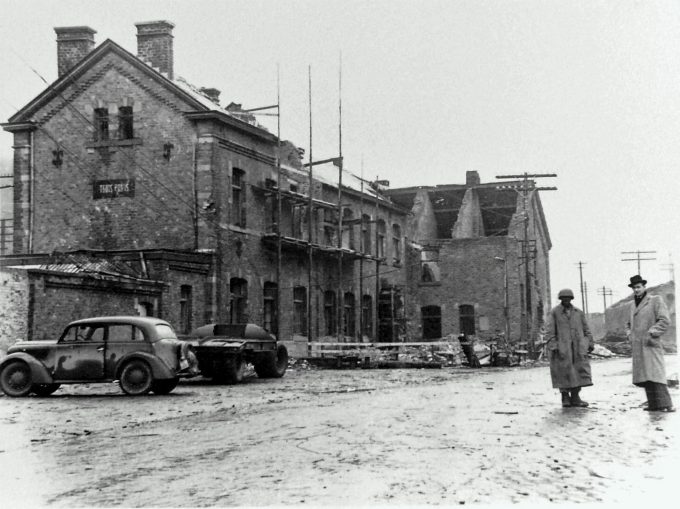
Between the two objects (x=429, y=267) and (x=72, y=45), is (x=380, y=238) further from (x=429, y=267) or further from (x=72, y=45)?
(x=72, y=45)

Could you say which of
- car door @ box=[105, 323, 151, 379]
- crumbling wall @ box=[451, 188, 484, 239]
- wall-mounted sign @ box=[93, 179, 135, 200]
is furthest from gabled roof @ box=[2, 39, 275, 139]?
crumbling wall @ box=[451, 188, 484, 239]

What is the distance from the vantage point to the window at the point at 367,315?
42.2 meters

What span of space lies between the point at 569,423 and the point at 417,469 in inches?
154

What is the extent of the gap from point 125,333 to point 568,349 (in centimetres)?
806

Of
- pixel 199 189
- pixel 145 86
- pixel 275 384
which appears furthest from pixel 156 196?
pixel 275 384

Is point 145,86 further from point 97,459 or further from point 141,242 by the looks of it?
point 97,459

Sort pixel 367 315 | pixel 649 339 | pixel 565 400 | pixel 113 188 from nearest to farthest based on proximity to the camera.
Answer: pixel 649 339
pixel 565 400
pixel 113 188
pixel 367 315

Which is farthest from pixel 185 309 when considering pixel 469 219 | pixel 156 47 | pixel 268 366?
pixel 469 219

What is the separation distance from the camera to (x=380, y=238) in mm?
45219

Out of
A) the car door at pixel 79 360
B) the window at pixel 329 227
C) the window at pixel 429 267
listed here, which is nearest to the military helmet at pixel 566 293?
the car door at pixel 79 360

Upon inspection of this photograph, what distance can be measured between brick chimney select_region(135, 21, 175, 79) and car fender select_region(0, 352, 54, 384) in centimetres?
1608

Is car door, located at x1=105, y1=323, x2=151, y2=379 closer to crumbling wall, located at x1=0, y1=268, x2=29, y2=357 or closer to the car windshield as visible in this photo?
the car windshield

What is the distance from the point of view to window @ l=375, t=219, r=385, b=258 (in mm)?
44250

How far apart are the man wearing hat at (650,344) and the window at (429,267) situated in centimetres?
4069
